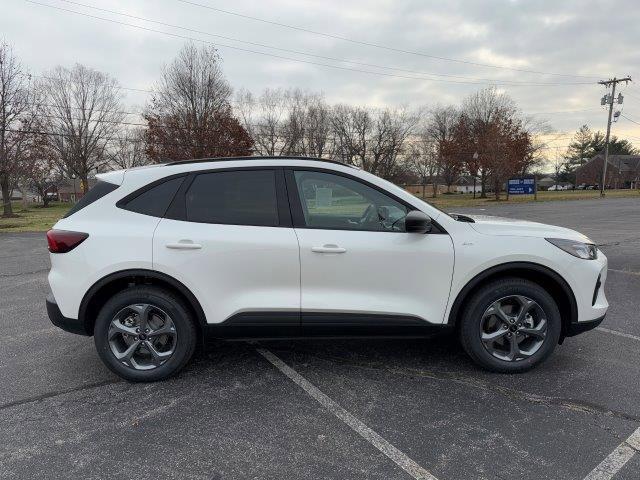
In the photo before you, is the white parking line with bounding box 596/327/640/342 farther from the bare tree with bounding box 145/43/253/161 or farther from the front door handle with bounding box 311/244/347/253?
the bare tree with bounding box 145/43/253/161

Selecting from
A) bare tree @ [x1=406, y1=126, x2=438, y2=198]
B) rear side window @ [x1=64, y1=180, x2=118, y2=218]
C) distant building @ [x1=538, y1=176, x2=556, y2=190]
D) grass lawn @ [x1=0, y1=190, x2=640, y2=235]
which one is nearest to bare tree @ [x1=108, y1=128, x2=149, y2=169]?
grass lawn @ [x1=0, y1=190, x2=640, y2=235]

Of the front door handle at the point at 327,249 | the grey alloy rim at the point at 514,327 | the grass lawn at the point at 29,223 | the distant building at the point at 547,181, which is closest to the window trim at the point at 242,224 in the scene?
the front door handle at the point at 327,249

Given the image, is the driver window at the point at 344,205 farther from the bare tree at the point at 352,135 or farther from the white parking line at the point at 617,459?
the bare tree at the point at 352,135

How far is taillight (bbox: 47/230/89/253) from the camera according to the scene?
3.33m

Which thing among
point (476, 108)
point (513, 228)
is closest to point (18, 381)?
point (513, 228)

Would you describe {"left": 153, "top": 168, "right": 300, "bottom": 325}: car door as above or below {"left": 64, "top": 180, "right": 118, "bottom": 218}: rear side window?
below

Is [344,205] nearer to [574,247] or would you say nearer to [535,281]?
[535,281]

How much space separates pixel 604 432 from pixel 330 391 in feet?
5.96

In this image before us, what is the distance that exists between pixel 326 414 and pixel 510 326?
5.41ft

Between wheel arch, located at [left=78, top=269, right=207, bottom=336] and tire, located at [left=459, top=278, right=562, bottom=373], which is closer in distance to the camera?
wheel arch, located at [left=78, top=269, right=207, bottom=336]

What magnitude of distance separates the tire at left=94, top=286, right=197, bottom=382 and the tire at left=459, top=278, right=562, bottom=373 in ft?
7.39

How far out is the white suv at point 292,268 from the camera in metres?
3.29

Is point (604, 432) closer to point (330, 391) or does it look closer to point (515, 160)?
point (330, 391)

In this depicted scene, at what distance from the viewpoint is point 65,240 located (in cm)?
334
